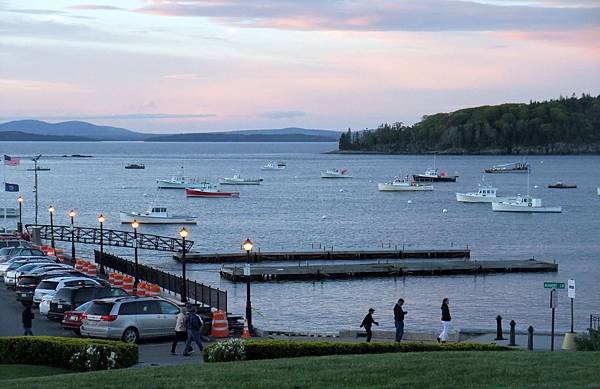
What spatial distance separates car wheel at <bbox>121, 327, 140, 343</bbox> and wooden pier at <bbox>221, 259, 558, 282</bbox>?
36.9 meters

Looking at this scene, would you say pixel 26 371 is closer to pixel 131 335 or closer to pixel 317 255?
pixel 131 335

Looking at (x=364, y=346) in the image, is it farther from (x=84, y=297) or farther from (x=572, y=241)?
(x=572, y=241)

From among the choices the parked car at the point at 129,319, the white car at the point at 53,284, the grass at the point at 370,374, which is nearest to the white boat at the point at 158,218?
the white car at the point at 53,284

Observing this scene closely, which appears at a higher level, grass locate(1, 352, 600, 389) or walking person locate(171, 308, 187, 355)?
grass locate(1, 352, 600, 389)

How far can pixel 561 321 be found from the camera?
51688mm

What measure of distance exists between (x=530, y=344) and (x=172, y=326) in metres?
10.0

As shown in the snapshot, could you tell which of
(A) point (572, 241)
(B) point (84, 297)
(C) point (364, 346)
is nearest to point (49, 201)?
(A) point (572, 241)

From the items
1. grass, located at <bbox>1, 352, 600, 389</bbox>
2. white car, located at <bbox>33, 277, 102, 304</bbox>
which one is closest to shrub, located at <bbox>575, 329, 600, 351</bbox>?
grass, located at <bbox>1, 352, 600, 389</bbox>

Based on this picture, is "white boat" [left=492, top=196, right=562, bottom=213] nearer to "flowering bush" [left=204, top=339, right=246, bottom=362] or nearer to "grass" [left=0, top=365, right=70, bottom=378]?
"flowering bush" [left=204, top=339, right=246, bottom=362]

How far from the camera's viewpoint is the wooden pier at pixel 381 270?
68.2 metres

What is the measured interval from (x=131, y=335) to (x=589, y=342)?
12123 millimetres

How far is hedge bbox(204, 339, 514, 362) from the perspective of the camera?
22734mm

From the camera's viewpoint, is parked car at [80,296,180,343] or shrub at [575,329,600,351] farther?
parked car at [80,296,180,343]

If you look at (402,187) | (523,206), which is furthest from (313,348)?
(402,187)
